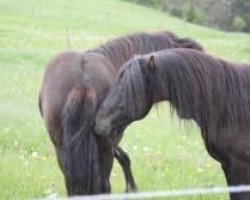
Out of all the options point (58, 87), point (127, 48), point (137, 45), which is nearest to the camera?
point (58, 87)

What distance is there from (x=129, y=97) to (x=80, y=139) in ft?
2.11

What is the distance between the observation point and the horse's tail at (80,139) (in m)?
5.05

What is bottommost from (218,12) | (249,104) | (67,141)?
(218,12)

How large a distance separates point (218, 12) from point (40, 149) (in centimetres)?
5413

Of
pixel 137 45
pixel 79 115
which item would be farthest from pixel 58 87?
pixel 137 45

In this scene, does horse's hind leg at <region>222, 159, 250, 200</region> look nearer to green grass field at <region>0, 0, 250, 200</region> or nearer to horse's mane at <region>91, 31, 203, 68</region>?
green grass field at <region>0, 0, 250, 200</region>

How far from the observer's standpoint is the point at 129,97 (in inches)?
186

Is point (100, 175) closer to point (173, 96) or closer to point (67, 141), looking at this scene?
point (67, 141)

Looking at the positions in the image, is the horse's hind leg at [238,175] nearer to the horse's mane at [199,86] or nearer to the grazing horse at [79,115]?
the horse's mane at [199,86]

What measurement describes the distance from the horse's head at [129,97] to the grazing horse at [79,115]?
0.79 ft

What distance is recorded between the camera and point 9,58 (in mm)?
19750

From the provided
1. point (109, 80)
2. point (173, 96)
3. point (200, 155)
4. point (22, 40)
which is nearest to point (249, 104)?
point (173, 96)

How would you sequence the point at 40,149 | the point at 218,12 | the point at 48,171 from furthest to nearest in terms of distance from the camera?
the point at 218,12 → the point at 40,149 → the point at 48,171

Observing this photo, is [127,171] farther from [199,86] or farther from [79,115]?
[199,86]
